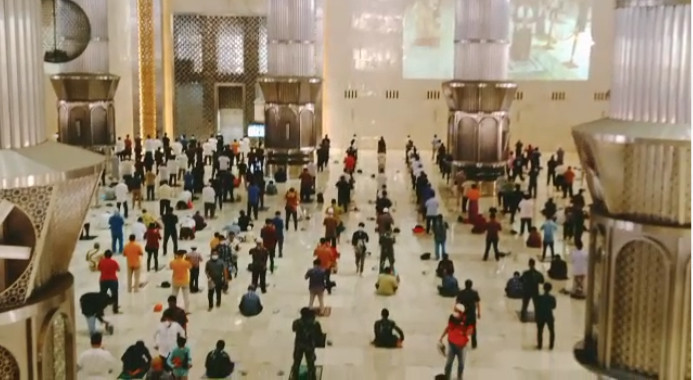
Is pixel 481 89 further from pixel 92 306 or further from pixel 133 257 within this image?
pixel 92 306

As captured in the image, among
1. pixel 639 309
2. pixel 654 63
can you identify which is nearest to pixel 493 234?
pixel 639 309

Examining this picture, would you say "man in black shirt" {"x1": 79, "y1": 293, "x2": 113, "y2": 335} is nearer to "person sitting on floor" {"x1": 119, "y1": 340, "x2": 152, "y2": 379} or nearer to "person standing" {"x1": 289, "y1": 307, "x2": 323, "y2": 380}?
"person sitting on floor" {"x1": 119, "y1": 340, "x2": 152, "y2": 379}

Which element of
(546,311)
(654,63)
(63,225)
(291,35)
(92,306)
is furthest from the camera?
(291,35)

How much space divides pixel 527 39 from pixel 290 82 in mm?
11207

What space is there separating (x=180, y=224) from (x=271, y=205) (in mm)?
3881

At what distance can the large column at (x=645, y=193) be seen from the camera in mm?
6281

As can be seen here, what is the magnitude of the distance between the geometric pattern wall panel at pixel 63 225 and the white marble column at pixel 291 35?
70.5ft

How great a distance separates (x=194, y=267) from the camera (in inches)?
520

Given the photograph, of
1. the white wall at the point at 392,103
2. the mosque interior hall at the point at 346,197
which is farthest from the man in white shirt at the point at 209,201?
the white wall at the point at 392,103

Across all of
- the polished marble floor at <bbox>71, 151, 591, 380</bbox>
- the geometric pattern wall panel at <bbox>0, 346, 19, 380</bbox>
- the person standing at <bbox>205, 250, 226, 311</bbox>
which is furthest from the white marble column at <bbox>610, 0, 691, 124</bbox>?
the person standing at <bbox>205, 250, 226, 311</bbox>

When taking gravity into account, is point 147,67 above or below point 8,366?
above

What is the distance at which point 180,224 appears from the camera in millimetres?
18031

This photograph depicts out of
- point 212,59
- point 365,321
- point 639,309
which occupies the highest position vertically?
point 212,59

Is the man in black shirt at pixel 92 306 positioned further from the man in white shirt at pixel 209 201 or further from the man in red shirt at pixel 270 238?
the man in white shirt at pixel 209 201
